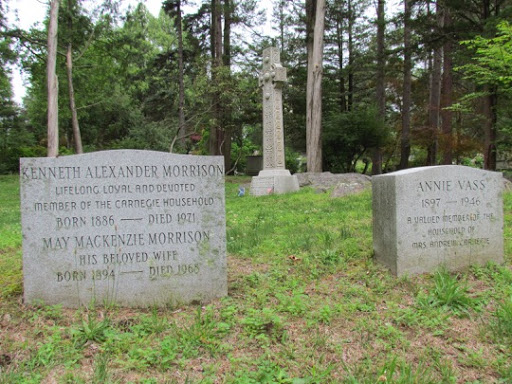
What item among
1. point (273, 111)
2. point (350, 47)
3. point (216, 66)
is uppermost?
point (350, 47)

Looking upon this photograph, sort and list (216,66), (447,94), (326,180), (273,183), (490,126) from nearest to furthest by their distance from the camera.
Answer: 1. (490,126)
2. (273,183)
3. (326,180)
4. (447,94)
5. (216,66)

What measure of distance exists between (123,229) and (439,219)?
299 centimetres

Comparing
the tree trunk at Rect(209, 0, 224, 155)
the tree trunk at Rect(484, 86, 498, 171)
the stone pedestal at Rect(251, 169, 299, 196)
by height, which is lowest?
the stone pedestal at Rect(251, 169, 299, 196)

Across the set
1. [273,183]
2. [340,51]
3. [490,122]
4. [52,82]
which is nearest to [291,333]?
[273,183]

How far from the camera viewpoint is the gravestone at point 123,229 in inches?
121

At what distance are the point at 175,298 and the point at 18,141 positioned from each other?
93.8 ft

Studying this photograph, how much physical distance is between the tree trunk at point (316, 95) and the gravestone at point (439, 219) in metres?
12.3

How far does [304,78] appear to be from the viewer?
2162cm

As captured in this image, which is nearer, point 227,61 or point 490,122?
point 490,122

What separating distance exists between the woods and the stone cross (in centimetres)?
412

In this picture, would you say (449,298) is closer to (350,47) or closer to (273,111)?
(273,111)

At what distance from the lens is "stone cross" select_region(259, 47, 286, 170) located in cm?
1230

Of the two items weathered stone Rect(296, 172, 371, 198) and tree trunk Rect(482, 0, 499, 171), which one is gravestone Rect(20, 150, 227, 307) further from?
tree trunk Rect(482, 0, 499, 171)

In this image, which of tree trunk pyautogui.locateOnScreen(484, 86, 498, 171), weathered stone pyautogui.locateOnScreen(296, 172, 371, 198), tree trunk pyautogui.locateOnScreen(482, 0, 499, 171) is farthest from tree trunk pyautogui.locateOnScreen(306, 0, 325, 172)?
tree trunk pyautogui.locateOnScreen(484, 86, 498, 171)
